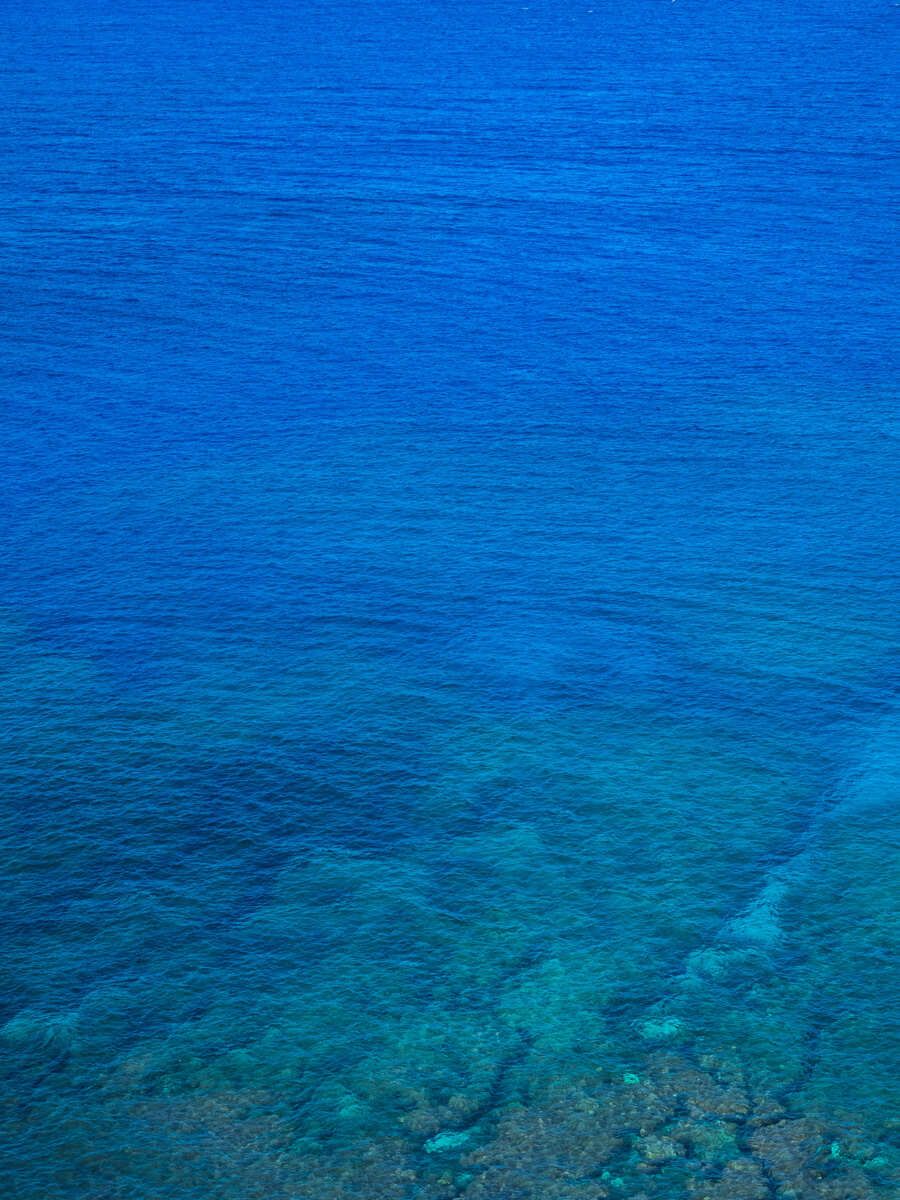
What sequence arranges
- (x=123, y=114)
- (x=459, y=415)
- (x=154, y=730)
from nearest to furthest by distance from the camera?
1. (x=154, y=730)
2. (x=459, y=415)
3. (x=123, y=114)

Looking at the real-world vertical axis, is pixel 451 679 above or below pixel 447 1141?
above

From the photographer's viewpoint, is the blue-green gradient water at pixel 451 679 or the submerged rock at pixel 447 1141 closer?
the submerged rock at pixel 447 1141

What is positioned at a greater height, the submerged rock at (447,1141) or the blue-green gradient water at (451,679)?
the blue-green gradient water at (451,679)

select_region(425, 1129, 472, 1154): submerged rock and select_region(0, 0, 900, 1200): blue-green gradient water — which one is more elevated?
select_region(0, 0, 900, 1200): blue-green gradient water

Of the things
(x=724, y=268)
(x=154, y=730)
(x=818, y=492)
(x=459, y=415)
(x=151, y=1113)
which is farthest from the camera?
(x=724, y=268)

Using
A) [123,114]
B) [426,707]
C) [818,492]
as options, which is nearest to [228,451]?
[426,707]

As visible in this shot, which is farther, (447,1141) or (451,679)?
(451,679)

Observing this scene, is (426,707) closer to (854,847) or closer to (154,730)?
(154,730)

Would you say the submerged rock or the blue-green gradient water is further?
the blue-green gradient water
